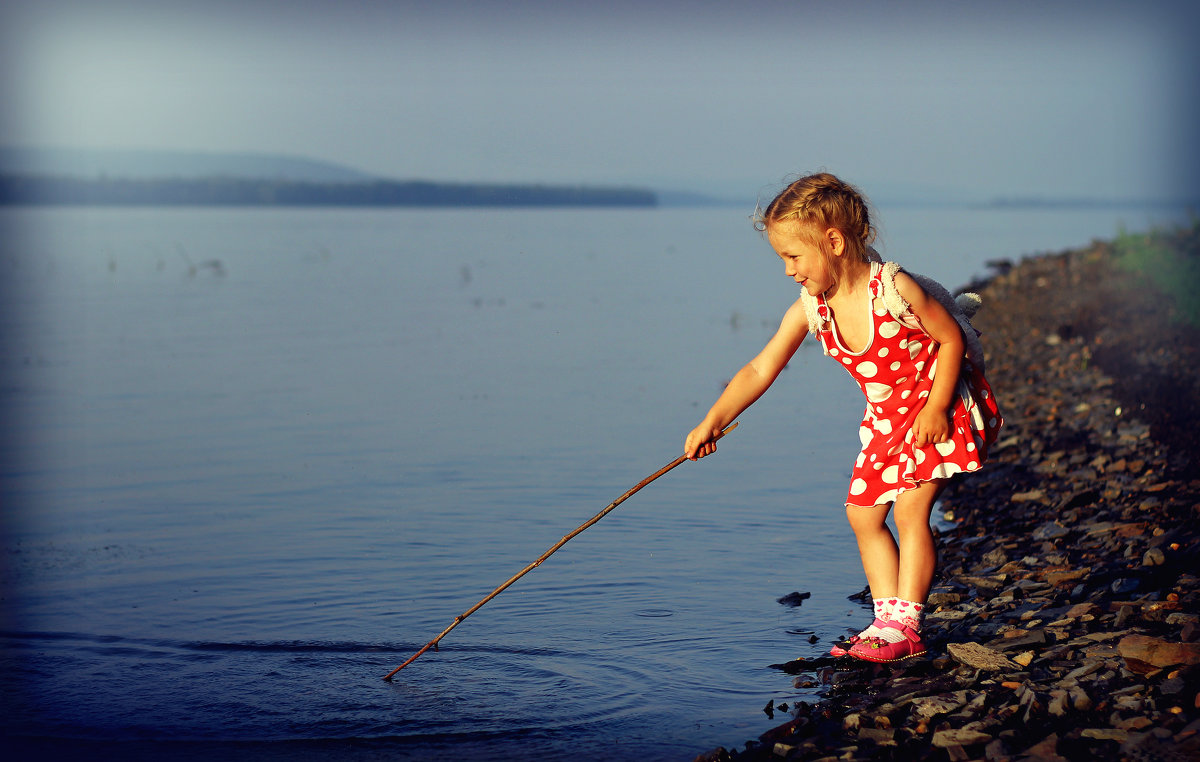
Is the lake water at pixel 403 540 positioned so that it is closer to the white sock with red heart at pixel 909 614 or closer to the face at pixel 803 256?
the white sock with red heart at pixel 909 614

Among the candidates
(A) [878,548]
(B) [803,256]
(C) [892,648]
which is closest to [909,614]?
(C) [892,648]

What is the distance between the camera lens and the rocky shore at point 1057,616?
11.5 ft

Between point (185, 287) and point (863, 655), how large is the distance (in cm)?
2052

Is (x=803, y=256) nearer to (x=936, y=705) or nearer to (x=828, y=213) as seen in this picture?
(x=828, y=213)

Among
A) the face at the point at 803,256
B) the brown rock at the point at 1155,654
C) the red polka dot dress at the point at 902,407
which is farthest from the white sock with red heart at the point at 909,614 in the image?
the face at the point at 803,256

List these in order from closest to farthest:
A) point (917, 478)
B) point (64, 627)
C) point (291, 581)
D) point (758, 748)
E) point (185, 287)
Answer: point (758, 748) → point (917, 478) → point (64, 627) → point (291, 581) → point (185, 287)

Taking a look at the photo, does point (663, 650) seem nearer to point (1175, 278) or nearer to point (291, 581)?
point (291, 581)

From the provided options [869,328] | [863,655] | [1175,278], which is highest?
[1175,278]

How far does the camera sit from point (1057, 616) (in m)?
4.42

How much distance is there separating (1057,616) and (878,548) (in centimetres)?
67

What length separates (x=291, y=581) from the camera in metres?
5.87

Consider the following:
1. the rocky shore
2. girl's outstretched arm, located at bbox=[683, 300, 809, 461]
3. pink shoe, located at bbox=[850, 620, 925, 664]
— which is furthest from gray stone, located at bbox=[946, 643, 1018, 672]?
girl's outstretched arm, located at bbox=[683, 300, 809, 461]

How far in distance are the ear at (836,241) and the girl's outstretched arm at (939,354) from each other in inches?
8.0

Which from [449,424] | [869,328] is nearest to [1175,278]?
[449,424]
